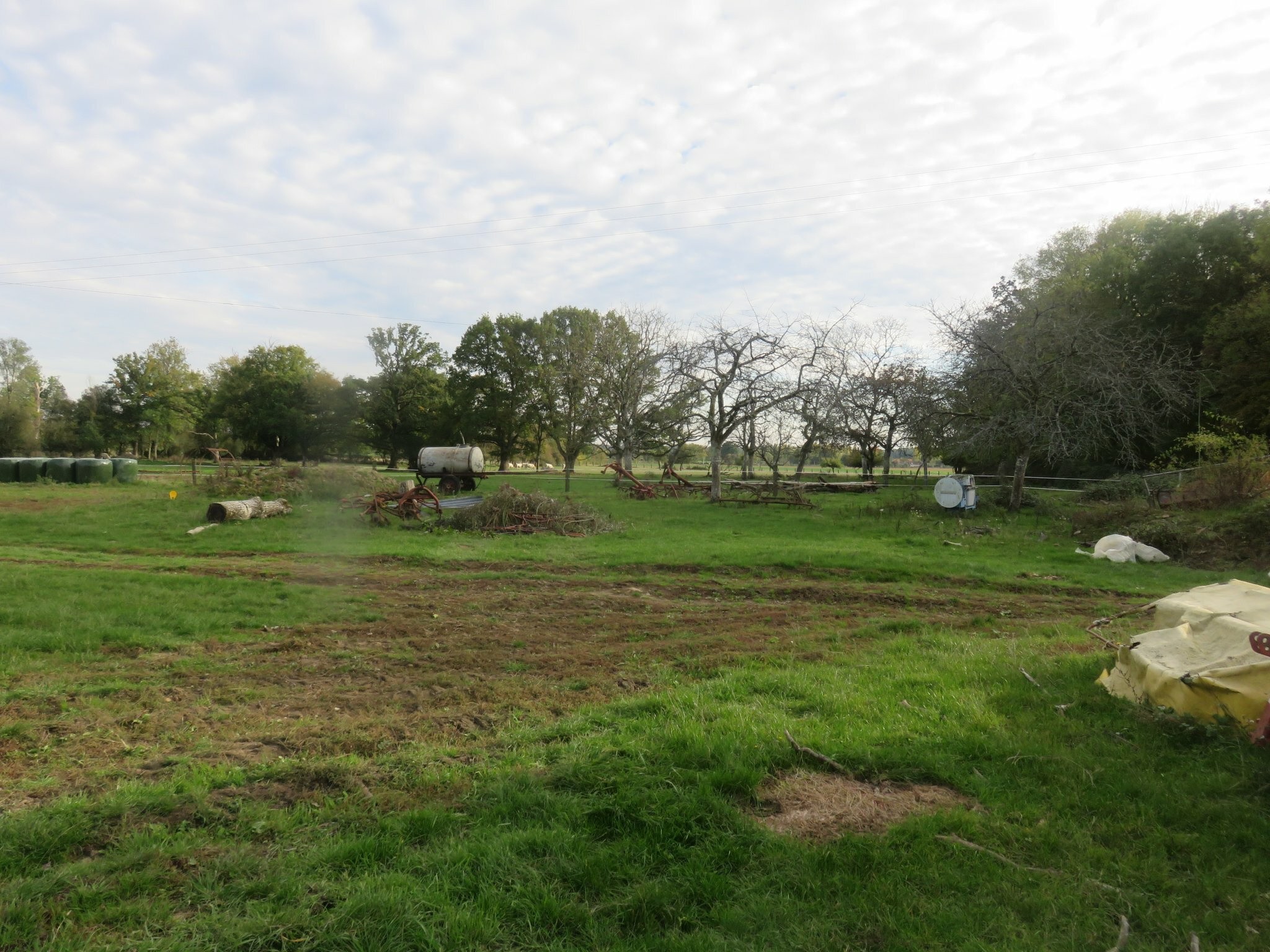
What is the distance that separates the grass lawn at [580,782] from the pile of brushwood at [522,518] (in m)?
7.75

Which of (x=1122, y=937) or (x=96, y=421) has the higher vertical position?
(x=96, y=421)

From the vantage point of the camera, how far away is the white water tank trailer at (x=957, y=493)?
1955 centimetres

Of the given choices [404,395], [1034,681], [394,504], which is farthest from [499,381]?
[1034,681]

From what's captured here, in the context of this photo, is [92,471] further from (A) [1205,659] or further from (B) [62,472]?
(A) [1205,659]

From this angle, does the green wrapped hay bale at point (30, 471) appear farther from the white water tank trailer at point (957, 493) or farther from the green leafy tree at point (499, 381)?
the white water tank trailer at point (957, 493)

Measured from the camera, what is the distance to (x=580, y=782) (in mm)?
3838

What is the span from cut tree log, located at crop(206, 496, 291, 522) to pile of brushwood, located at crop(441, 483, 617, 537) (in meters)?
4.45

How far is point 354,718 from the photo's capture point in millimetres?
4859

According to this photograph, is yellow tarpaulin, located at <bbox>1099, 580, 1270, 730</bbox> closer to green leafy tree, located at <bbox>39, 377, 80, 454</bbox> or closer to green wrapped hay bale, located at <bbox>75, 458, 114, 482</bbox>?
green wrapped hay bale, located at <bbox>75, 458, 114, 482</bbox>

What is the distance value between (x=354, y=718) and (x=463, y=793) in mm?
1574

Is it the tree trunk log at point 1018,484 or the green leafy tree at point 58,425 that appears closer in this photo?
the tree trunk log at point 1018,484

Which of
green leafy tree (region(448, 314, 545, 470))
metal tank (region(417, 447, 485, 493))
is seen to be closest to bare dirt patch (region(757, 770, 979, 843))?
metal tank (region(417, 447, 485, 493))

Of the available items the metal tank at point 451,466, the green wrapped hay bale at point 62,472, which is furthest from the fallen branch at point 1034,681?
the green wrapped hay bale at point 62,472

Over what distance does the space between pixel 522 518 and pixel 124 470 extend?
23.0 metres
